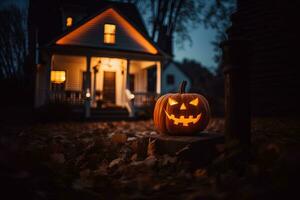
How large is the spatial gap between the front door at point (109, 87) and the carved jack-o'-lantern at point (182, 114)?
41.9 feet

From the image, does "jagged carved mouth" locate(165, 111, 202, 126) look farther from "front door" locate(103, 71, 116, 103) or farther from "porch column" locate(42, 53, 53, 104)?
"front door" locate(103, 71, 116, 103)

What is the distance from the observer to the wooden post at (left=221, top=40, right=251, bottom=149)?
256 cm

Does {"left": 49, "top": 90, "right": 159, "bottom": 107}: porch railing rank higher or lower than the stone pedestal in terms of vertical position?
higher

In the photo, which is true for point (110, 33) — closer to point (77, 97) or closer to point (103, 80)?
Result: point (103, 80)

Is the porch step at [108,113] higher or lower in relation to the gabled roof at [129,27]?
lower

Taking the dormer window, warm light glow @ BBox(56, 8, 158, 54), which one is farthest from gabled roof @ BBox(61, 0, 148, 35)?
the dormer window

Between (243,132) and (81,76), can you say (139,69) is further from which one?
(243,132)

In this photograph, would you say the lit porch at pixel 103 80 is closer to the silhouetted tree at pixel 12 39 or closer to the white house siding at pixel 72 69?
the white house siding at pixel 72 69

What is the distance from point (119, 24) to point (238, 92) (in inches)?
494

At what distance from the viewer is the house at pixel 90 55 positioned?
41.2 feet

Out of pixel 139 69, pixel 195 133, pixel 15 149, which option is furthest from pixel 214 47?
pixel 15 149

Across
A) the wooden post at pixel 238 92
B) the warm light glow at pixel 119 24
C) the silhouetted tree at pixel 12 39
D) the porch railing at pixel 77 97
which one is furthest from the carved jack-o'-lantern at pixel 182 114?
the silhouetted tree at pixel 12 39

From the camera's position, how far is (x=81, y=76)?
15484 mm

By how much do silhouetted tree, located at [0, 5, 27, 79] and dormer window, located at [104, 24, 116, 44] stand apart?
15657 millimetres
